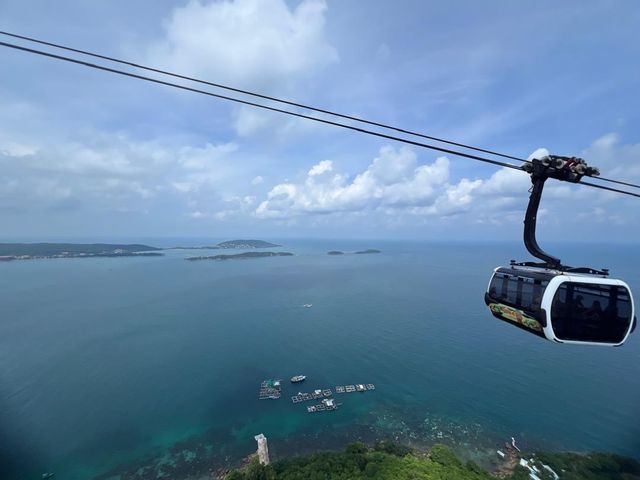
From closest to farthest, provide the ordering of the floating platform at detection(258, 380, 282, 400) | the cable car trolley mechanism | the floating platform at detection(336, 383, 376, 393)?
the cable car trolley mechanism < the floating platform at detection(258, 380, 282, 400) < the floating platform at detection(336, 383, 376, 393)

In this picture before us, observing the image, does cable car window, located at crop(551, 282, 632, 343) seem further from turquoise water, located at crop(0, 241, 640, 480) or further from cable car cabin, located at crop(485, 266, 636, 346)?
turquoise water, located at crop(0, 241, 640, 480)

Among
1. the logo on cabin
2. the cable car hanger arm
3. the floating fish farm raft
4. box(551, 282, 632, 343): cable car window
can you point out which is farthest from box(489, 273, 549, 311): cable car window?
the floating fish farm raft

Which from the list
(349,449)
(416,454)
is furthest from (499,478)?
(349,449)

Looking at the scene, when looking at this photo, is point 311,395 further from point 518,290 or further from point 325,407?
point 518,290

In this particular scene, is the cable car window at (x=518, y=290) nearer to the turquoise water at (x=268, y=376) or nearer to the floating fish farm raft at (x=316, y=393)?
the turquoise water at (x=268, y=376)

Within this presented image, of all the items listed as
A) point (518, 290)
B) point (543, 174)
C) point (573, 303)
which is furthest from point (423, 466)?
point (543, 174)

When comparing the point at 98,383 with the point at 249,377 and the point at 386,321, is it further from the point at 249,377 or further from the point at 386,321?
the point at 386,321
